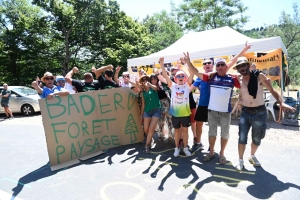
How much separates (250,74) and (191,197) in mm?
1981

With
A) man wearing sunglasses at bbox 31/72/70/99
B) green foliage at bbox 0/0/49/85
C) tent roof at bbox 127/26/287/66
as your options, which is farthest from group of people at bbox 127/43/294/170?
green foliage at bbox 0/0/49/85

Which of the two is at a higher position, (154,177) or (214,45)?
(214,45)

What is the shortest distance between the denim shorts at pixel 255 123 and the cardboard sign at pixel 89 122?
239 cm

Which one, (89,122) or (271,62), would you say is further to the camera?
(271,62)

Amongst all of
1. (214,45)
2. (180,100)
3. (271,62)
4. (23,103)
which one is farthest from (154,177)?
(23,103)

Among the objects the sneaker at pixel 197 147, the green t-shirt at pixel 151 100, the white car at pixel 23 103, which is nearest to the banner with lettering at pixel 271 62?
the sneaker at pixel 197 147

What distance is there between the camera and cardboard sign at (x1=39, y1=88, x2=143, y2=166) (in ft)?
12.5

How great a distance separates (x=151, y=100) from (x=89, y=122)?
4.53 feet

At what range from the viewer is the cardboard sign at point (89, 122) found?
3.80m

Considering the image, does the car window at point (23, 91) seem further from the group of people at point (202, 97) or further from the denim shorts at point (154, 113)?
the denim shorts at point (154, 113)

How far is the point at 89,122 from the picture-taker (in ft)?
13.9

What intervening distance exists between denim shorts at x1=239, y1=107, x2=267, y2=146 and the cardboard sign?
7.86 feet

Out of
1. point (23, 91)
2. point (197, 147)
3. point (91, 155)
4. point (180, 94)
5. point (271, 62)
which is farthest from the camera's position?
point (23, 91)

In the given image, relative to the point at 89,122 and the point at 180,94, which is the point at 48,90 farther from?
the point at 180,94
